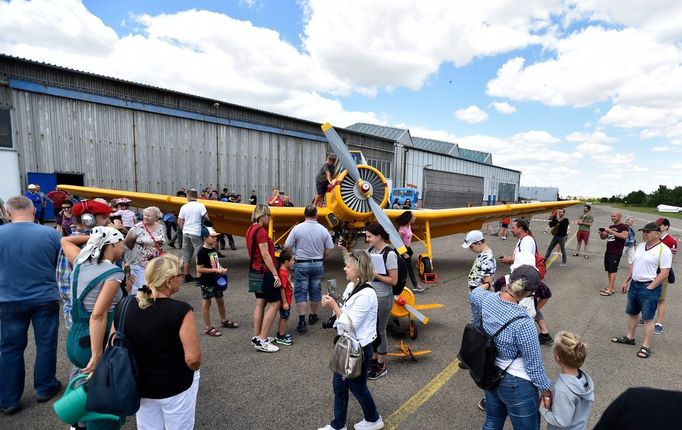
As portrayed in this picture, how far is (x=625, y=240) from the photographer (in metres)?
7.27

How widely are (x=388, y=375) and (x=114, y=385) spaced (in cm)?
284

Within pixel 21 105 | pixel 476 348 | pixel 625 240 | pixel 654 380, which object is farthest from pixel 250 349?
pixel 21 105

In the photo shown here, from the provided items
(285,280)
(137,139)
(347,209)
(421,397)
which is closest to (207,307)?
(285,280)

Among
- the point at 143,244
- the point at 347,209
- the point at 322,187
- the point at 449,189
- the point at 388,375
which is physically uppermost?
the point at 449,189

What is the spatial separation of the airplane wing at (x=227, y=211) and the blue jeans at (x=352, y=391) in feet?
17.9

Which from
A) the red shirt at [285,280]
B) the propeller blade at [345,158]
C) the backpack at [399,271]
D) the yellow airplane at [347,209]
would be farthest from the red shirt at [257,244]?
the propeller blade at [345,158]

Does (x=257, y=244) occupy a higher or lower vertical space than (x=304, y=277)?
higher

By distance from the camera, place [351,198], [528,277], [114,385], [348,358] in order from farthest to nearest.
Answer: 1. [351,198]
2. [348,358]
3. [528,277]
4. [114,385]

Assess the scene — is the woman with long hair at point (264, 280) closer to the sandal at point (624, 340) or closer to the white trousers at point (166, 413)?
the white trousers at point (166, 413)

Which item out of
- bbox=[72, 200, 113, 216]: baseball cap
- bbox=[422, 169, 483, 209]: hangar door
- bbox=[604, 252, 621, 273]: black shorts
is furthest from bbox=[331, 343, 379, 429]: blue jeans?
bbox=[422, 169, 483, 209]: hangar door

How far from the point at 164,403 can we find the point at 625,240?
896cm

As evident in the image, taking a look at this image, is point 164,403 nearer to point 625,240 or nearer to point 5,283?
point 5,283

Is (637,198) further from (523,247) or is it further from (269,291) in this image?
(269,291)

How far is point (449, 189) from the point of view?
4509 cm
